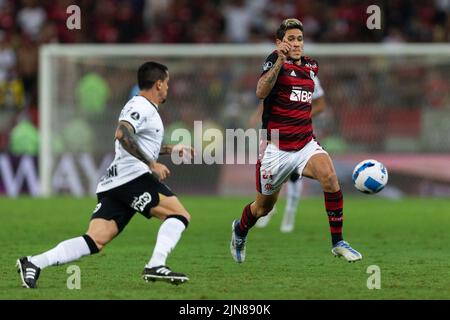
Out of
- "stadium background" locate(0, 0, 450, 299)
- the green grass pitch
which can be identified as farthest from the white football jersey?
"stadium background" locate(0, 0, 450, 299)

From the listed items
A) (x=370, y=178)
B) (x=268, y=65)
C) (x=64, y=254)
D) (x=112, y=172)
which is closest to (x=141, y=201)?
(x=112, y=172)

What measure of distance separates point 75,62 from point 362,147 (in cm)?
625

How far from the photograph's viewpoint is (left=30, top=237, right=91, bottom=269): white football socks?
352 inches

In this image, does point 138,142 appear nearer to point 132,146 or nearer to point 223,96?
point 132,146

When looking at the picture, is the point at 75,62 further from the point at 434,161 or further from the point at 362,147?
the point at 434,161

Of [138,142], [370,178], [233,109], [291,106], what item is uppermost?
[291,106]

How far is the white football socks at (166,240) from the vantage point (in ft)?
29.5

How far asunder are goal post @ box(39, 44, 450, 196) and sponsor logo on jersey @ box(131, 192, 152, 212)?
13136mm

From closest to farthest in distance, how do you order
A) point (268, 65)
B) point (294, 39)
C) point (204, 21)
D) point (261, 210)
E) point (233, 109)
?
point (268, 65) → point (294, 39) → point (261, 210) → point (233, 109) → point (204, 21)

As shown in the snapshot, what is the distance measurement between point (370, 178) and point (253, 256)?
5.25ft

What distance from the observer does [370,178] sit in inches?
442

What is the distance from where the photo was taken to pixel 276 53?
1064 centimetres

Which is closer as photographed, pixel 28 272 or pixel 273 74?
pixel 28 272
